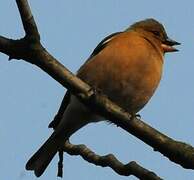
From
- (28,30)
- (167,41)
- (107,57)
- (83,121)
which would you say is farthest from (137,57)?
(28,30)

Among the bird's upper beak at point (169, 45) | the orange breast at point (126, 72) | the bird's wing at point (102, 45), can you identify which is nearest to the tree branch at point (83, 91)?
the orange breast at point (126, 72)

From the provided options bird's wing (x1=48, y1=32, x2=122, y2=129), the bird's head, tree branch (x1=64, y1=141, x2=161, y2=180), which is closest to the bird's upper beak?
the bird's head

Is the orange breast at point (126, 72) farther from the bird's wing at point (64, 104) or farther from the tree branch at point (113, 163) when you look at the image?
the tree branch at point (113, 163)

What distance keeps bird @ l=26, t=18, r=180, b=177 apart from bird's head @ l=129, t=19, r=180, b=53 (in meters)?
0.56

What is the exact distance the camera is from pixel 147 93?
591 centimetres

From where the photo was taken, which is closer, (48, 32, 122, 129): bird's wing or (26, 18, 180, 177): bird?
(26, 18, 180, 177): bird

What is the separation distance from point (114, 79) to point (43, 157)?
1.09 metres

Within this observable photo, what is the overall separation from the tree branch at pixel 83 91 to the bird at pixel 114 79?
5.45 feet

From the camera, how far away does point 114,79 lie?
18.1 feet

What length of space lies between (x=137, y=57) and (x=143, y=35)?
93 cm

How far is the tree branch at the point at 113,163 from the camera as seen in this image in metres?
3.76

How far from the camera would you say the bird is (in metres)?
5.52

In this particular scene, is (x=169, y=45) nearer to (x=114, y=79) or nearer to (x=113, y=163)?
(x=114, y=79)

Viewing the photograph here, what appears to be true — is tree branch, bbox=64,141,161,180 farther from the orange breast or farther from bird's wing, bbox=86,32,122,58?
bird's wing, bbox=86,32,122,58
